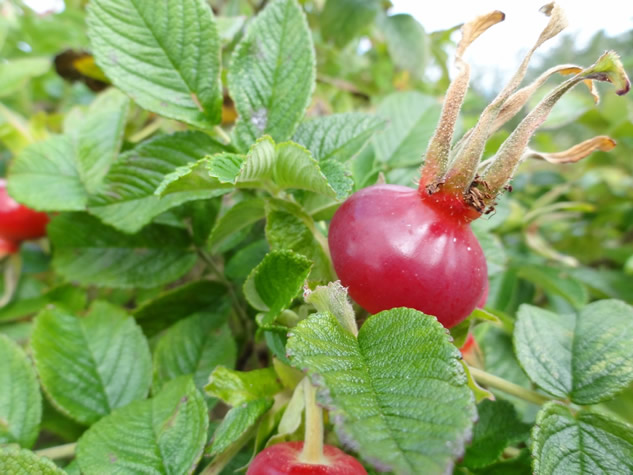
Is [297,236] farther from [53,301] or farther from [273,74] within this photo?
[53,301]

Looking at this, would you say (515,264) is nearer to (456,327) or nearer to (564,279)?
(564,279)

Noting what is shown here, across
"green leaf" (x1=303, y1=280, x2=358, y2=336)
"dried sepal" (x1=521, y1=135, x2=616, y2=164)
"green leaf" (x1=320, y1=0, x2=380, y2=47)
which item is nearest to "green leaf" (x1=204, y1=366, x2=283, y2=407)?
"green leaf" (x1=303, y1=280, x2=358, y2=336)

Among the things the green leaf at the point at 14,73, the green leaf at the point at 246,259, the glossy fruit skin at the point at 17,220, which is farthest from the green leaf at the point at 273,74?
the green leaf at the point at 14,73

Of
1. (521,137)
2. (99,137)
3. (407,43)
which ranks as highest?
(407,43)

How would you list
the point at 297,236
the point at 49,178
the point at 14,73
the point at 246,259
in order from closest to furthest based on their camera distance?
1. the point at 297,236
2. the point at 246,259
3. the point at 49,178
4. the point at 14,73

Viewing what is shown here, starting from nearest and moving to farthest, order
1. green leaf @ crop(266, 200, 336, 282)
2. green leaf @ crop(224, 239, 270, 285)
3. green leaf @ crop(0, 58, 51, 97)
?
green leaf @ crop(266, 200, 336, 282)
green leaf @ crop(224, 239, 270, 285)
green leaf @ crop(0, 58, 51, 97)

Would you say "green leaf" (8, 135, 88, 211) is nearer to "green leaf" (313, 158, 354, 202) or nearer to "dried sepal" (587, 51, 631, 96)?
"green leaf" (313, 158, 354, 202)

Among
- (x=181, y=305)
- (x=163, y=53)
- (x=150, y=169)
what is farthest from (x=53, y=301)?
(x=163, y=53)
